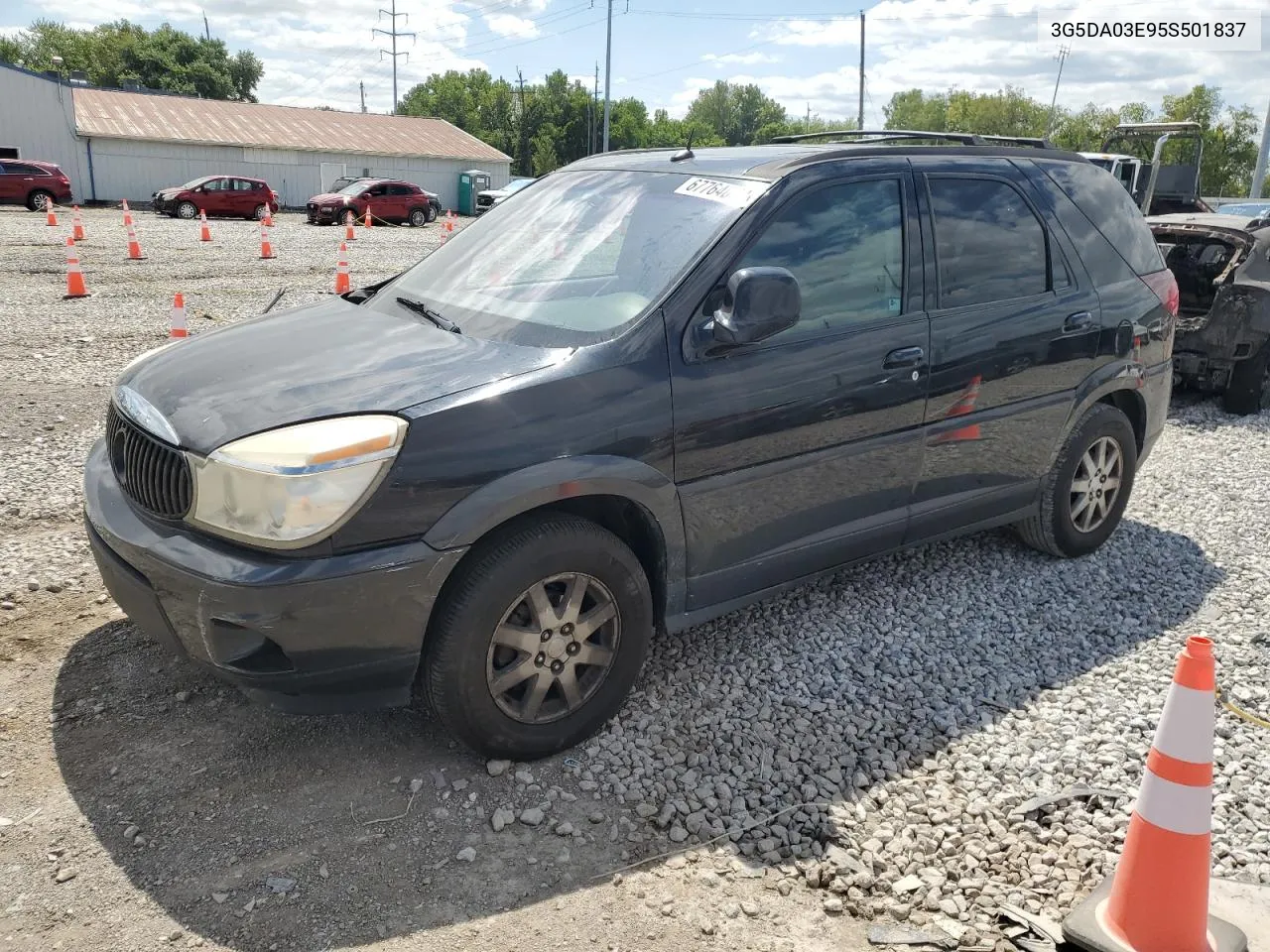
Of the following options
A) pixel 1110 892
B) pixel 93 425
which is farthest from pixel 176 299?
pixel 1110 892

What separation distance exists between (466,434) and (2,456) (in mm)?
4796

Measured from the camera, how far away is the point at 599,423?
→ 3205 mm

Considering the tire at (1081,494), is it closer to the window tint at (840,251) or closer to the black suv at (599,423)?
the black suv at (599,423)

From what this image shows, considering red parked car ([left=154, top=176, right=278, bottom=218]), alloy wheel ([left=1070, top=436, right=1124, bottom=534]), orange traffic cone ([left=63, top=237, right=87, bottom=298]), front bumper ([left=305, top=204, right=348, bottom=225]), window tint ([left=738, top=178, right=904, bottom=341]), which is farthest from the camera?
red parked car ([left=154, top=176, right=278, bottom=218])

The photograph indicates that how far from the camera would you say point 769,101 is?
12662 centimetres

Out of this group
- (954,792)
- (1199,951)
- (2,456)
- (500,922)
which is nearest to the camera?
(1199,951)

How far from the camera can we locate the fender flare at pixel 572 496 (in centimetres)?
296

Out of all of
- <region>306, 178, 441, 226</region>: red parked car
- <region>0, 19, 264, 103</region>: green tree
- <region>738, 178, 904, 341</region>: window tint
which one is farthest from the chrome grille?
<region>0, 19, 264, 103</region>: green tree

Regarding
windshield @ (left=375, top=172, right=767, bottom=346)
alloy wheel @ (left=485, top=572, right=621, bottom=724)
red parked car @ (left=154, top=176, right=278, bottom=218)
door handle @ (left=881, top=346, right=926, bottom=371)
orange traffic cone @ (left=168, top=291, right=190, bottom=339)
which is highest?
red parked car @ (left=154, top=176, right=278, bottom=218)

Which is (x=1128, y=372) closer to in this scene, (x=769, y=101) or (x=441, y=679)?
(x=441, y=679)

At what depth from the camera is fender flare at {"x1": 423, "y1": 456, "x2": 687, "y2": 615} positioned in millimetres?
2961

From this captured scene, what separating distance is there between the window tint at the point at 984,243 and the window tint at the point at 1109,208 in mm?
433

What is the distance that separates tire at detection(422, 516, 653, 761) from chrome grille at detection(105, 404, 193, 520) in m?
0.85

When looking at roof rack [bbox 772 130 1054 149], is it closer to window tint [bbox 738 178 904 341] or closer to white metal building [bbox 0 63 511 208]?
window tint [bbox 738 178 904 341]
